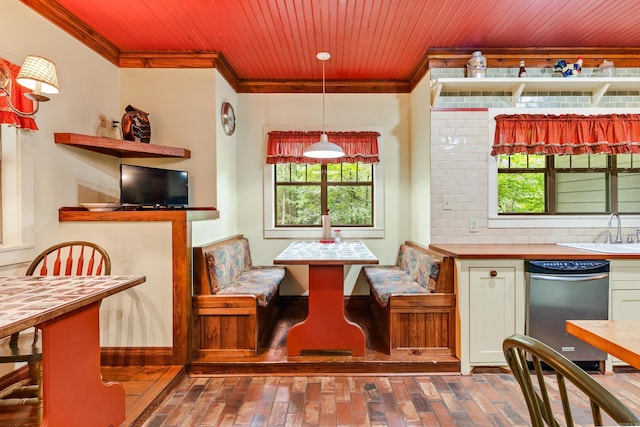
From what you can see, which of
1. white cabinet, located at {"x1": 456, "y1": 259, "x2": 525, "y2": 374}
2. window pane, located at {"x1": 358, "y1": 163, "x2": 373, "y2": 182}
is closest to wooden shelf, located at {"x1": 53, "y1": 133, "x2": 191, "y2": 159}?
window pane, located at {"x1": 358, "y1": 163, "x2": 373, "y2": 182}

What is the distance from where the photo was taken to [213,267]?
107 inches

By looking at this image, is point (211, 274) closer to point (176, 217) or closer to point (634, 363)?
point (176, 217)

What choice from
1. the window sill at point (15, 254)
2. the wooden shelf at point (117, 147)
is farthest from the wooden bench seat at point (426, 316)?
the window sill at point (15, 254)

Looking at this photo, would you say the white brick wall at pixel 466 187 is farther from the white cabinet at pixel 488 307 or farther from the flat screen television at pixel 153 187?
the flat screen television at pixel 153 187

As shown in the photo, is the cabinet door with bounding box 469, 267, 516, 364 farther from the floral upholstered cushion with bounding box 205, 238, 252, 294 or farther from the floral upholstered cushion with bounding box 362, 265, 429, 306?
the floral upholstered cushion with bounding box 205, 238, 252, 294

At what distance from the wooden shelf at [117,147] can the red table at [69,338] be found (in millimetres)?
1257

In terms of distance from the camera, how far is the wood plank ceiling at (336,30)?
2516 mm

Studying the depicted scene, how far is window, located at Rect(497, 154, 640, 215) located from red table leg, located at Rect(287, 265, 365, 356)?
1939mm

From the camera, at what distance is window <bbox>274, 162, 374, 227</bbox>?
411cm

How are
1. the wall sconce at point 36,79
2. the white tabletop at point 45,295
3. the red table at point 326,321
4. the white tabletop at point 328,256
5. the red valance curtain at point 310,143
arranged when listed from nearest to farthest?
the white tabletop at point 45,295 → the wall sconce at point 36,79 → the white tabletop at point 328,256 → the red table at point 326,321 → the red valance curtain at point 310,143

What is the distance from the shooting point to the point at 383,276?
333 centimetres

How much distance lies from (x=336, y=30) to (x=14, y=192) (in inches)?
108

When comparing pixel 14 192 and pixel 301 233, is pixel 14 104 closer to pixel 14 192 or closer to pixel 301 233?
pixel 14 192

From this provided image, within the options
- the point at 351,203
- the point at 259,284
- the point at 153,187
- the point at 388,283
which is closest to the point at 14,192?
the point at 153,187
